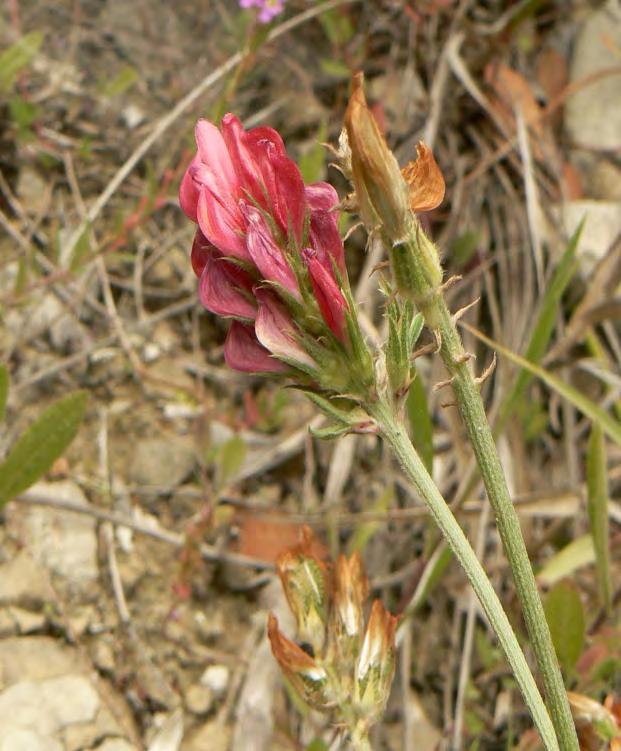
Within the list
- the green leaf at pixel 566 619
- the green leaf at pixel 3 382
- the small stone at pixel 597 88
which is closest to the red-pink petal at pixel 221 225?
the green leaf at pixel 3 382

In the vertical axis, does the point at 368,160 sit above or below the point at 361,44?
above

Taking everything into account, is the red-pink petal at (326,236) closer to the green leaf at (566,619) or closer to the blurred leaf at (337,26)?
the green leaf at (566,619)

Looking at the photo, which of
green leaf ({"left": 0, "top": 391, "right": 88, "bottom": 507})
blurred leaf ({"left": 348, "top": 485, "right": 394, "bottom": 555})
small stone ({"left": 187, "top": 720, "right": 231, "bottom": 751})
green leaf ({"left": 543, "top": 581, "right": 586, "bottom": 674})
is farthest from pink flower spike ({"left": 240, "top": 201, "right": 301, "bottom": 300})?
small stone ({"left": 187, "top": 720, "right": 231, "bottom": 751})

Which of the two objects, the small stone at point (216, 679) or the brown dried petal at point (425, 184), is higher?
the brown dried petal at point (425, 184)

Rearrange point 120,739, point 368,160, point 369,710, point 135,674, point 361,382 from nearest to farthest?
point 368,160
point 361,382
point 369,710
point 120,739
point 135,674

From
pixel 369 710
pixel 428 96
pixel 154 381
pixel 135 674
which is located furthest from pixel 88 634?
pixel 428 96

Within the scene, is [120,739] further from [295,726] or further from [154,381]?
[154,381]

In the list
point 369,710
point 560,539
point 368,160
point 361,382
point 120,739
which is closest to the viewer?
point 368,160
